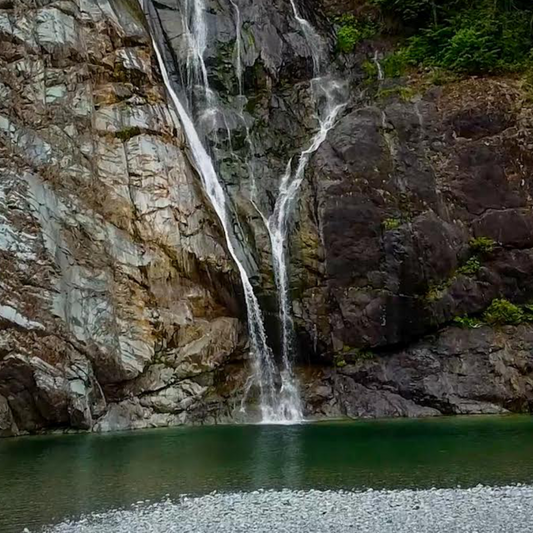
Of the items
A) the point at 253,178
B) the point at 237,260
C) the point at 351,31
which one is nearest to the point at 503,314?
the point at 237,260

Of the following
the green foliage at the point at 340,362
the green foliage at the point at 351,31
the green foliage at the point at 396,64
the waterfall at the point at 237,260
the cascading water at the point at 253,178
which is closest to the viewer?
the waterfall at the point at 237,260

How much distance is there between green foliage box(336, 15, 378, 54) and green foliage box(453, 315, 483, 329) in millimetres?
12386

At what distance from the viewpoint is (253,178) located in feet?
86.5

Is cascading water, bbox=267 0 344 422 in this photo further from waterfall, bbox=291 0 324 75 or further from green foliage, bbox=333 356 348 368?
green foliage, bbox=333 356 348 368

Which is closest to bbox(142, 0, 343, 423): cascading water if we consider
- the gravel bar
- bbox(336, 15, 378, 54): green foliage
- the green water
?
bbox(336, 15, 378, 54): green foliage

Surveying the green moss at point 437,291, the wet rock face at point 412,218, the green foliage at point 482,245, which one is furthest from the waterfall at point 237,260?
the green foliage at point 482,245

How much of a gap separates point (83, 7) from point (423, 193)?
1314 centimetres

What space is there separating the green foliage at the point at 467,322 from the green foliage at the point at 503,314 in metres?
0.31

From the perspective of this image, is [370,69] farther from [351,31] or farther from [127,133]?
[127,133]

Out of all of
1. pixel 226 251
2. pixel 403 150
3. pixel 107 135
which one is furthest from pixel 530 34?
pixel 107 135

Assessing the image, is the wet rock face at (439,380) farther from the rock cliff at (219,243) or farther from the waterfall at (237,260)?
the waterfall at (237,260)

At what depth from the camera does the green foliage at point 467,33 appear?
27.9 meters

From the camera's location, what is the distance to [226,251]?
2430cm

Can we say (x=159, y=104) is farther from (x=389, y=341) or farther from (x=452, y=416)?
(x=452, y=416)
